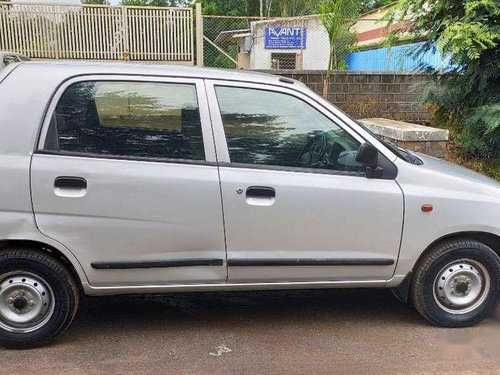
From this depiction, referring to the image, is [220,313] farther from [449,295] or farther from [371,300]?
[449,295]

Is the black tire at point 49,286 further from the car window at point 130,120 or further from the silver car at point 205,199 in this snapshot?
the car window at point 130,120

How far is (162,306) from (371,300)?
170 centimetres

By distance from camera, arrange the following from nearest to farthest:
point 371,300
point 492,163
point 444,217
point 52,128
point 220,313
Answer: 1. point 52,128
2. point 444,217
3. point 220,313
4. point 371,300
5. point 492,163

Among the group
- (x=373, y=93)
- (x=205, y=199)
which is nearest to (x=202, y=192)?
(x=205, y=199)

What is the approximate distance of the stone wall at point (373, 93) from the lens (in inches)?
411

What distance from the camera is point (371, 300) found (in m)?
4.32

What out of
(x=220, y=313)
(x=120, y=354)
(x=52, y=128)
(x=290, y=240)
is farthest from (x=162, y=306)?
(x=52, y=128)

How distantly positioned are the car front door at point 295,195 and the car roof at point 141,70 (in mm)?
80

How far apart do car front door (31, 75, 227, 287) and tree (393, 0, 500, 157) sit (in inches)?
165

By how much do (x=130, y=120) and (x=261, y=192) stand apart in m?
0.99

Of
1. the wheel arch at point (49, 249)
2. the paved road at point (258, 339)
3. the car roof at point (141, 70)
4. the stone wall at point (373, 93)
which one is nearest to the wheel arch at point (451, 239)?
the paved road at point (258, 339)

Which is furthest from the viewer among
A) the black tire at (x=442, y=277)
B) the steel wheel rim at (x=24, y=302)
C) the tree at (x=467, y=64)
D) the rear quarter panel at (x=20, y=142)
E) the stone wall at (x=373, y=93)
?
the stone wall at (x=373, y=93)

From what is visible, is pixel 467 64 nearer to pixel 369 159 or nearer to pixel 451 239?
pixel 451 239

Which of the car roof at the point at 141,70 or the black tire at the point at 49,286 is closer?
the black tire at the point at 49,286
